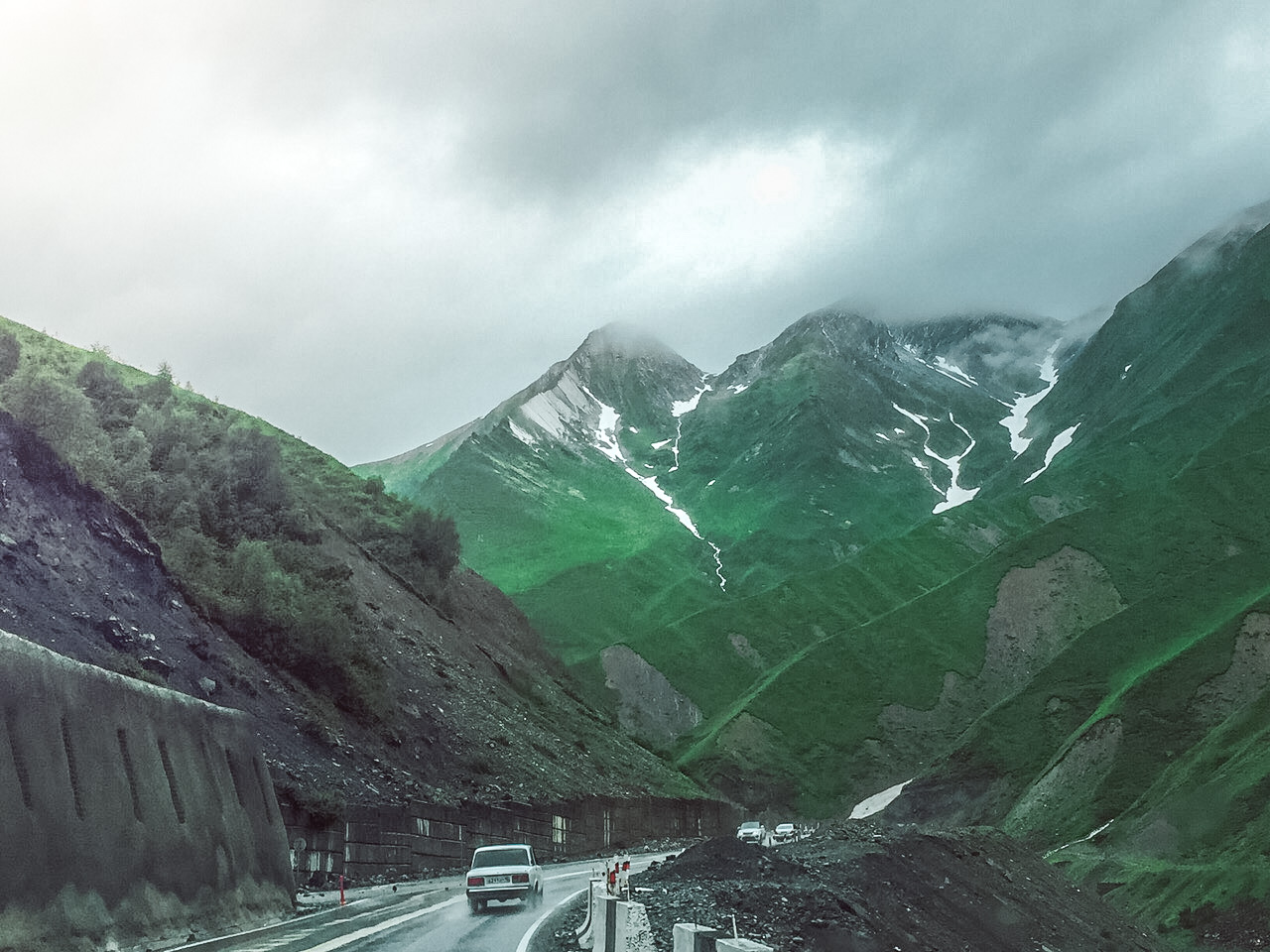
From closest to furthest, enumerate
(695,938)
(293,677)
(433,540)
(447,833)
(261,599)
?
(695,938), (447,833), (293,677), (261,599), (433,540)

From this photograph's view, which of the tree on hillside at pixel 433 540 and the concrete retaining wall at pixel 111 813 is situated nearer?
the concrete retaining wall at pixel 111 813

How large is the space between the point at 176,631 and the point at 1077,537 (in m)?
113

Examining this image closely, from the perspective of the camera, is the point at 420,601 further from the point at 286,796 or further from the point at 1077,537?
the point at 1077,537

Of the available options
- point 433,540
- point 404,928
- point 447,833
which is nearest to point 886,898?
point 404,928

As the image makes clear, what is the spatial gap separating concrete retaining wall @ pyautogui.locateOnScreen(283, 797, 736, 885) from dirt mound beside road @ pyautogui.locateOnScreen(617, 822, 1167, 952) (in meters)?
8.96

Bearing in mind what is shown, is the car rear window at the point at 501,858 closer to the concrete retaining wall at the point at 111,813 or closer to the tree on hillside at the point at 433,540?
the concrete retaining wall at the point at 111,813

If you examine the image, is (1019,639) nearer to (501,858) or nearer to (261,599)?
(261,599)

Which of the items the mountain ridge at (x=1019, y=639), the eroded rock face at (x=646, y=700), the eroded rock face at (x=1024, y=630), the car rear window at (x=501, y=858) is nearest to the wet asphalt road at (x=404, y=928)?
the car rear window at (x=501, y=858)

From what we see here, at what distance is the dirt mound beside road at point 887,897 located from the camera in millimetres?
18797

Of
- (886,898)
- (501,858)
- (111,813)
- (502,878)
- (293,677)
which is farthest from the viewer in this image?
(293,677)

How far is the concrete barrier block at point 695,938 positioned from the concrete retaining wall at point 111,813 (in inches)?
297

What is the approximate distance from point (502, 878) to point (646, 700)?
114 m

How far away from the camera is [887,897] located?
26.8 meters

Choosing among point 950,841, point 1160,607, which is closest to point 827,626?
point 1160,607
